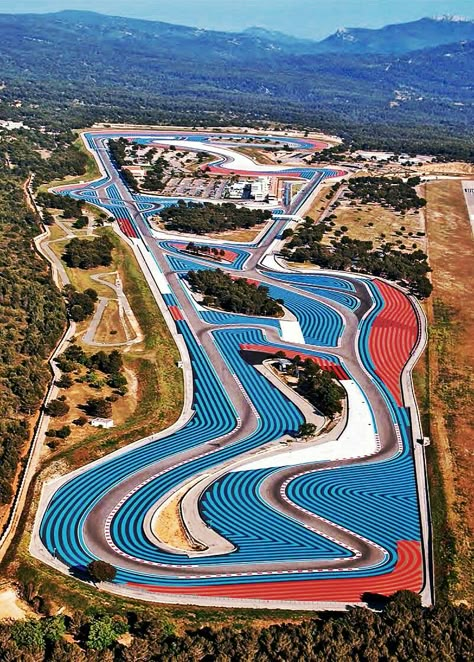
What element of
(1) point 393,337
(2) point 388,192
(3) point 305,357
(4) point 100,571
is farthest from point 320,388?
Result: (2) point 388,192

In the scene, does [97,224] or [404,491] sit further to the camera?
[97,224]

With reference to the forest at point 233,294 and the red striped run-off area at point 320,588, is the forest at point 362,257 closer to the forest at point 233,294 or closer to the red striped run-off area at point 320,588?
the forest at point 233,294

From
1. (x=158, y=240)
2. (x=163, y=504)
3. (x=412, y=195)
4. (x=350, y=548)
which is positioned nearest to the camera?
(x=350, y=548)

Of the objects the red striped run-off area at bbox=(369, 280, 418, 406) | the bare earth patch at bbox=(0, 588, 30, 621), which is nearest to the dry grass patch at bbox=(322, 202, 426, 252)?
the red striped run-off area at bbox=(369, 280, 418, 406)

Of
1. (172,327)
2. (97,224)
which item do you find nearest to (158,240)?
(97,224)

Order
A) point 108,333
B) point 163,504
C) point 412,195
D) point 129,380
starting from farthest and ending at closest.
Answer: point 412,195 < point 108,333 < point 129,380 < point 163,504

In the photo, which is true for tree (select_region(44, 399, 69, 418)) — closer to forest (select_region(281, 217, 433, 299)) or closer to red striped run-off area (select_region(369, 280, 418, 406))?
red striped run-off area (select_region(369, 280, 418, 406))

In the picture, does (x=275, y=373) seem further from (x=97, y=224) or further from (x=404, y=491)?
(x=97, y=224)
